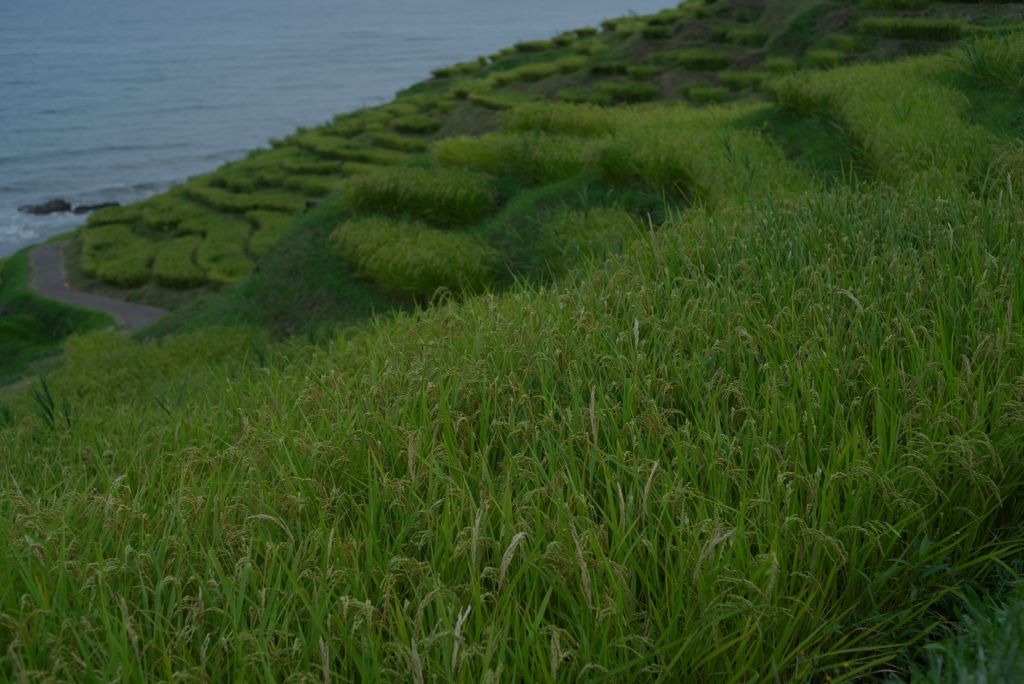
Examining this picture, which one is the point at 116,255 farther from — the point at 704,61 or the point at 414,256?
the point at 704,61

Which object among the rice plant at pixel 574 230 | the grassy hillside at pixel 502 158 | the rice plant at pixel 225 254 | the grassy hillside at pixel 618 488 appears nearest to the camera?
the grassy hillside at pixel 618 488

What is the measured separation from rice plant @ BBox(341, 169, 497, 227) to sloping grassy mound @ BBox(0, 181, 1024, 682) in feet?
16.9

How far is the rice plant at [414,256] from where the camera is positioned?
6551 mm

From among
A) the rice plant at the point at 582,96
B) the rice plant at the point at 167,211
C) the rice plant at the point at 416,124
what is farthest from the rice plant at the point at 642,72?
the rice plant at the point at 167,211

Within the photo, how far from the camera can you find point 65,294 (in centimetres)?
1545

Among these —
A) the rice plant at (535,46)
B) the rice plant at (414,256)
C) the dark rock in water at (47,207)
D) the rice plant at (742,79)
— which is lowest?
the rice plant at (414,256)

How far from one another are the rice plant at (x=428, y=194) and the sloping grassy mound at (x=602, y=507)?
5.16 m

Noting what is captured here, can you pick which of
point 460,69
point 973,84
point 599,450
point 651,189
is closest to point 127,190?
point 460,69

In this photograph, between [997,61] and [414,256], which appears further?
[414,256]

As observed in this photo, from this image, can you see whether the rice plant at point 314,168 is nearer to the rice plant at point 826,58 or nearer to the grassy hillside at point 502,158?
the grassy hillside at point 502,158

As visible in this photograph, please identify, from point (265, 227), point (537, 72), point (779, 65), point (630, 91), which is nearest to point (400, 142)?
point (537, 72)

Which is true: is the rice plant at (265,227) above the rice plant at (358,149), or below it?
below

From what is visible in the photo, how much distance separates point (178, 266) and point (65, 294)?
2.46m

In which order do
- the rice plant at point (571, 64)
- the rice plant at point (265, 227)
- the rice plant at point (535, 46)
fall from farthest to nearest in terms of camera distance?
1. the rice plant at point (535, 46)
2. the rice plant at point (571, 64)
3. the rice plant at point (265, 227)
